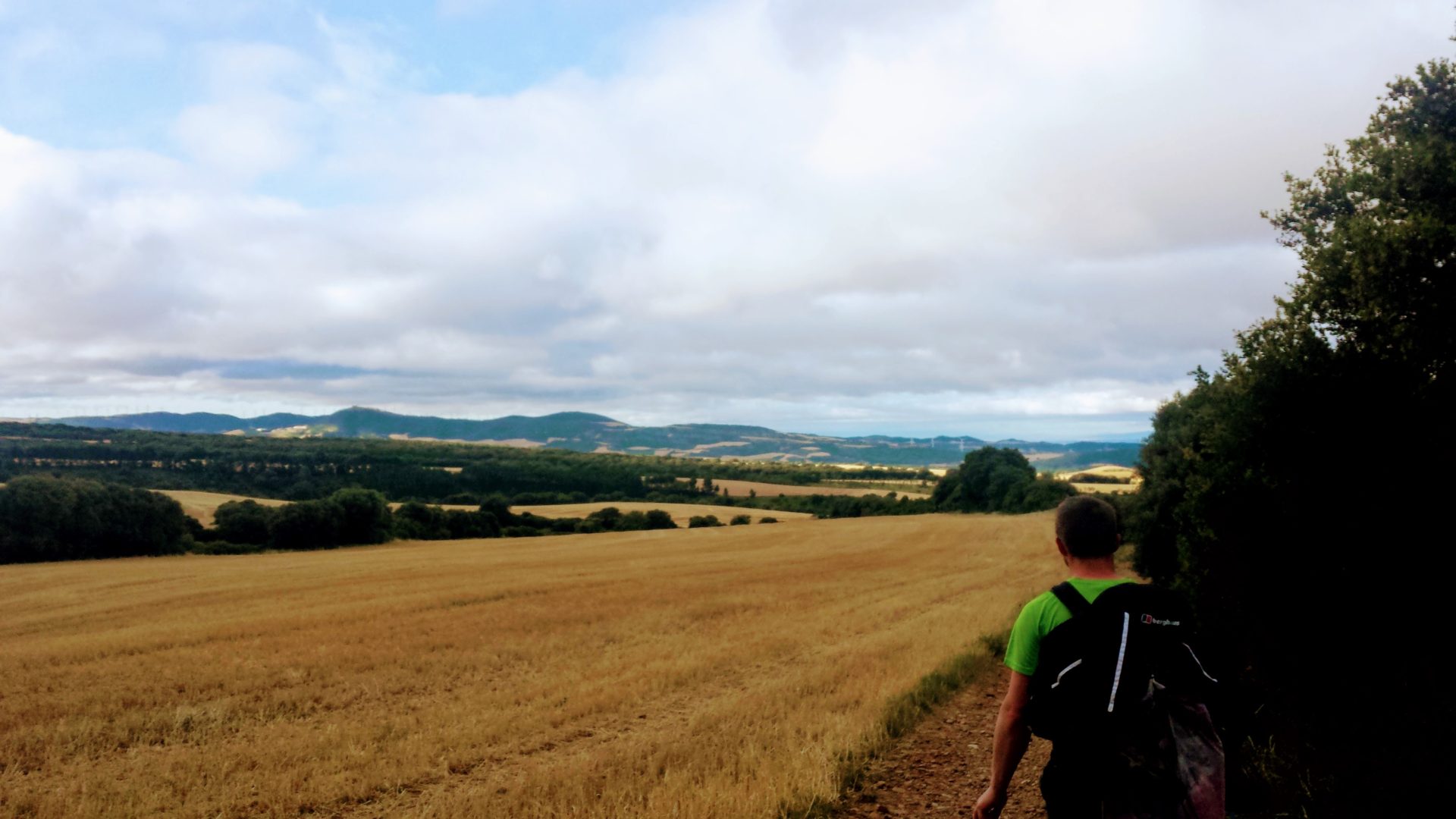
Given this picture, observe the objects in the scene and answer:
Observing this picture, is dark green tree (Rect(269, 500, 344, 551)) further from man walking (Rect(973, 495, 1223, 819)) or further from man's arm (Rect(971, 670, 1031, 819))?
man walking (Rect(973, 495, 1223, 819))

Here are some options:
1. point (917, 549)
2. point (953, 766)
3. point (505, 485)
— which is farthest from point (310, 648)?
point (505, 485)

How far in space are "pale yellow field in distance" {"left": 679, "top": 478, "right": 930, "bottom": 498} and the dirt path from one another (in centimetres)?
9925

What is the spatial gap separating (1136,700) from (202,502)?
248 ft

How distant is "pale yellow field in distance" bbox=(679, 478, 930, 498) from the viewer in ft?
365

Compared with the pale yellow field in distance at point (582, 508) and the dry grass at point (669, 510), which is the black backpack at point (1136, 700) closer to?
the pale yellow field in distance at point (582, 508)

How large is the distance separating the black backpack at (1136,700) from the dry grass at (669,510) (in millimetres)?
74209

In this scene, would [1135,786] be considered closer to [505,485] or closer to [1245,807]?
[1245,807]

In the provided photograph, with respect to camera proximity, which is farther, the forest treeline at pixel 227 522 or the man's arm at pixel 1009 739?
the forest treeline at pixel 227 522

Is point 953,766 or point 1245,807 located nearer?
point 1245,807

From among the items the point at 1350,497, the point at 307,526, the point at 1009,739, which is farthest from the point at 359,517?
the point at 1009,739

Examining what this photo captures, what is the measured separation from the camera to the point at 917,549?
42.7 m

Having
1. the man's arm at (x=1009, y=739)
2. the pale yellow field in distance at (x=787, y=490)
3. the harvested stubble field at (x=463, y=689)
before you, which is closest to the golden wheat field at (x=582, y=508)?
the pale yellow field in distance at (x=787, y=490)

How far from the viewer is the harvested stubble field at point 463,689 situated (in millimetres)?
7664

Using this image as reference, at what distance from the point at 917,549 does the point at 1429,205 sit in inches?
1346
